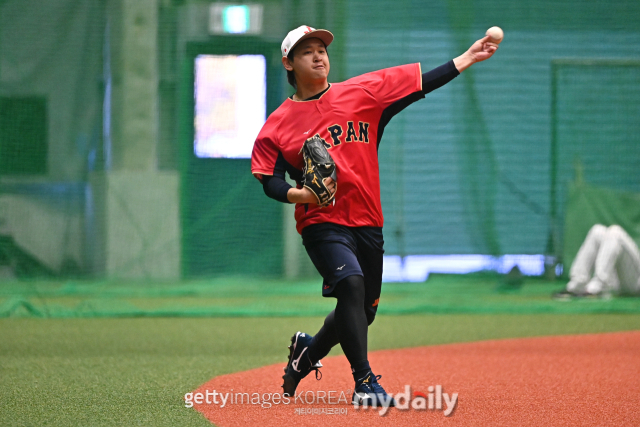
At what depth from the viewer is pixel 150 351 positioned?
235 inches

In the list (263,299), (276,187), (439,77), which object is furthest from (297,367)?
(263,299)

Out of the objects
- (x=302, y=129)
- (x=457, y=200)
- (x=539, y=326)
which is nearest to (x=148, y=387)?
(x=302, y=129)

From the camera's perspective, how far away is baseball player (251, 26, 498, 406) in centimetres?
371

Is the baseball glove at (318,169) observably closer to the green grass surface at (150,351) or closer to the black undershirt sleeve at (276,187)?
the black undershirt sleeve at (276,187)

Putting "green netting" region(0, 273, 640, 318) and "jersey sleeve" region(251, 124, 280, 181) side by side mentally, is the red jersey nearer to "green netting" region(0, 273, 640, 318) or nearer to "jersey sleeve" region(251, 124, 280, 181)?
"jersey sleeve" region(251, 124, 280, 181)

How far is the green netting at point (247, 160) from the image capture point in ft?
30.7

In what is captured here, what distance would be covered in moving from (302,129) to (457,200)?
5.78 metres

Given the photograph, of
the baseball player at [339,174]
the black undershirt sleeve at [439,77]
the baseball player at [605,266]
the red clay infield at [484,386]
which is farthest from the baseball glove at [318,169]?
the baseball player at [605,266]

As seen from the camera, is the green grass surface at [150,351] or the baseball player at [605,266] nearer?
the green grass surface at [150,351]

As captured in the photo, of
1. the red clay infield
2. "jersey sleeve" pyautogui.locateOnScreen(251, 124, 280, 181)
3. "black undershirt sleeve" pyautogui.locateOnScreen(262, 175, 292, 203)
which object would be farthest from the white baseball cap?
the red clay infield

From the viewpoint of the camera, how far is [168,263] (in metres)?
9.65

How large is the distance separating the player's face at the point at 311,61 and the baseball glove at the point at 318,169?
1.47 ft

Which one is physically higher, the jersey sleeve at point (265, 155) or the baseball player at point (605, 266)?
the jersey sleeve at point (265, 155)

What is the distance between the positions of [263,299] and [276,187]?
18.4 ft
